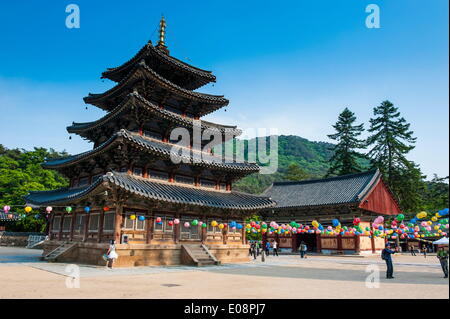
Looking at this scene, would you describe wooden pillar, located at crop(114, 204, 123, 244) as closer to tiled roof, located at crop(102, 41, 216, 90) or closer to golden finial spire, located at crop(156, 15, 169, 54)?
tiled roof, located at crop(102, 41, 216, 90)

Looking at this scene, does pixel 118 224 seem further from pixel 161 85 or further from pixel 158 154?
pixel 161 85

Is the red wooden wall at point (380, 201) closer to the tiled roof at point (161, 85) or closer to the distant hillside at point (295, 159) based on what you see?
the tiled roof at point (161, 85)

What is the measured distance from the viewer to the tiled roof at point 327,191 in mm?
33969

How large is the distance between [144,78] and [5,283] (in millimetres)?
14706

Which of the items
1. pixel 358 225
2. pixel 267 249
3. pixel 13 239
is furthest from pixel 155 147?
pixel 13 239

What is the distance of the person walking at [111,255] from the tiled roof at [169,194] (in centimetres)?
314

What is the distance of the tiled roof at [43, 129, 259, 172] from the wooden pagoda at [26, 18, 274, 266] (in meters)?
0.07

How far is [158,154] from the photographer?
2016 cm

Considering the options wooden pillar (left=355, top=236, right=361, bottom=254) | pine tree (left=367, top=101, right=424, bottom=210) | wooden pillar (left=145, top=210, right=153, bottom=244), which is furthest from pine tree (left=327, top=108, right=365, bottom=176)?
wooden pillar (left=145, top=210, right=153, bottom=244)

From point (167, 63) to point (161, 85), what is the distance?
2680 mm

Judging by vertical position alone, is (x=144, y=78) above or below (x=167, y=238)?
above
